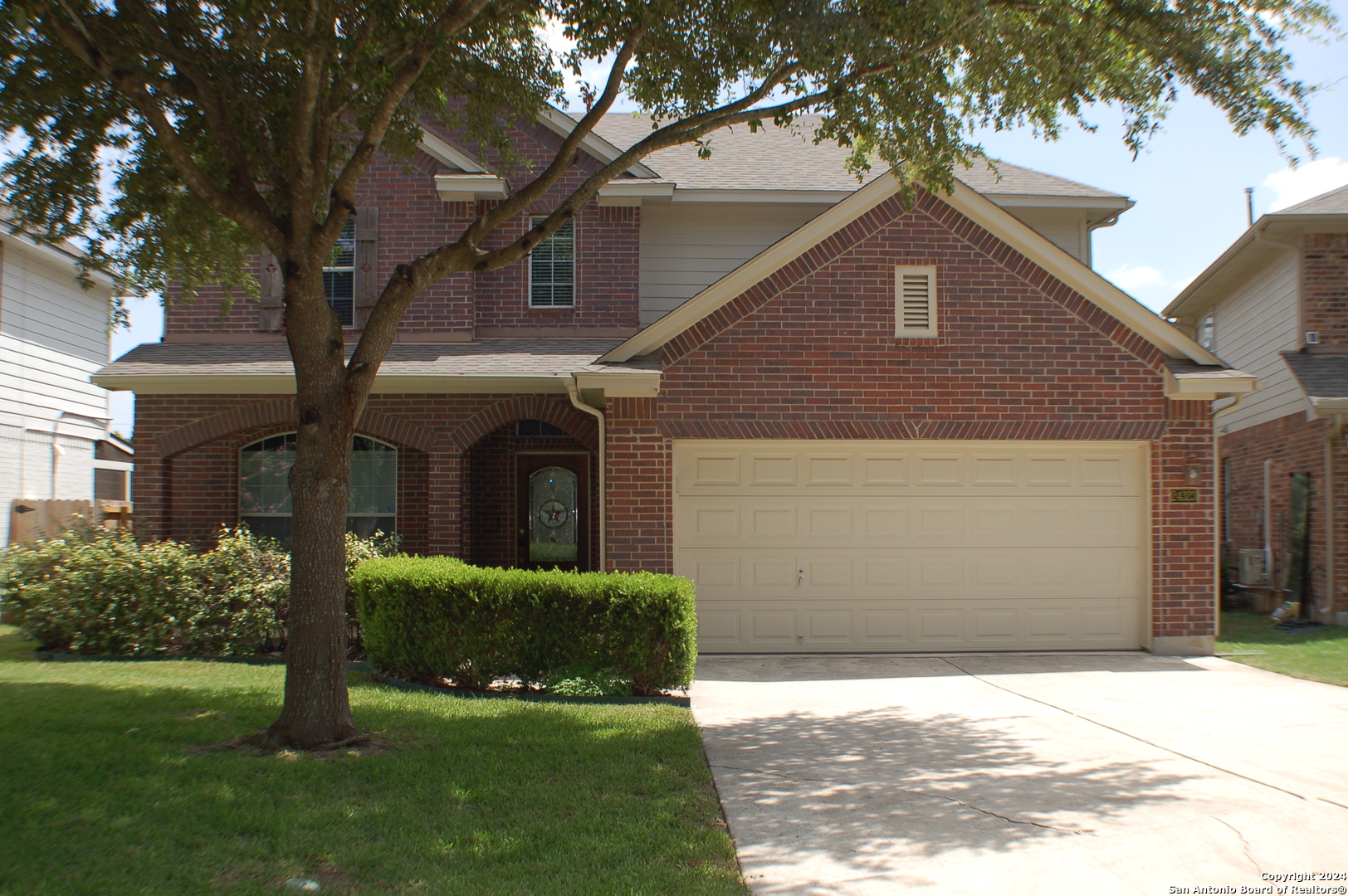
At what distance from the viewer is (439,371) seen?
11281 millimetres

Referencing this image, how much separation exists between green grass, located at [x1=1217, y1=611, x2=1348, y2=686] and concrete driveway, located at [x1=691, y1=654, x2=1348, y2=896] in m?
0.55

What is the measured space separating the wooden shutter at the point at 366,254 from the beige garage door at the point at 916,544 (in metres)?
5.32

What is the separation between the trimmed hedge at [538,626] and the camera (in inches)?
324

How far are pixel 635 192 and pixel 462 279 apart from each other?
2.66 m

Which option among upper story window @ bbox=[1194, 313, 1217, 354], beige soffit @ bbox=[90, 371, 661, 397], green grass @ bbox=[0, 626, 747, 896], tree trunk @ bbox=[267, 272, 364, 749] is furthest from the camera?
upper story window @ bbox=[1194, 313, 1217, 354]

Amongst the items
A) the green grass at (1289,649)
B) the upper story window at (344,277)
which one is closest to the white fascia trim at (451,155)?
the upper story window at (344,277)

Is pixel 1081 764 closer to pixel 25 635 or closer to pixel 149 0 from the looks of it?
pixel 149 0

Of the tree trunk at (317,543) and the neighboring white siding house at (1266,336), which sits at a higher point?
the neighboring white siding house at (1266,336)

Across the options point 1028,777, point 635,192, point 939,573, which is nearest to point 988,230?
point 939,573

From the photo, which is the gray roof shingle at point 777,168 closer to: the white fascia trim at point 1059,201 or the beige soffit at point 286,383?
the white fascia trim at point 1059,201

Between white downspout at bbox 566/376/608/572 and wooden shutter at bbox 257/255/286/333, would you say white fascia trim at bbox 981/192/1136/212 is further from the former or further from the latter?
wooden shutter at bbox 257/255/286/333

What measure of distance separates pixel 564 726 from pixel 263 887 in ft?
9.96

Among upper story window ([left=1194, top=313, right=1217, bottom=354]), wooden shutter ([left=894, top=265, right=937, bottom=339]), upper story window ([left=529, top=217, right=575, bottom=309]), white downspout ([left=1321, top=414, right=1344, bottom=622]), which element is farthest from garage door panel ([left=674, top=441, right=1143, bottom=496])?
upper story window ([left=1194, top=313, right=1217, bottom=354])

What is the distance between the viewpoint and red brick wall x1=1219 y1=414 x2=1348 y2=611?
43.6ft
